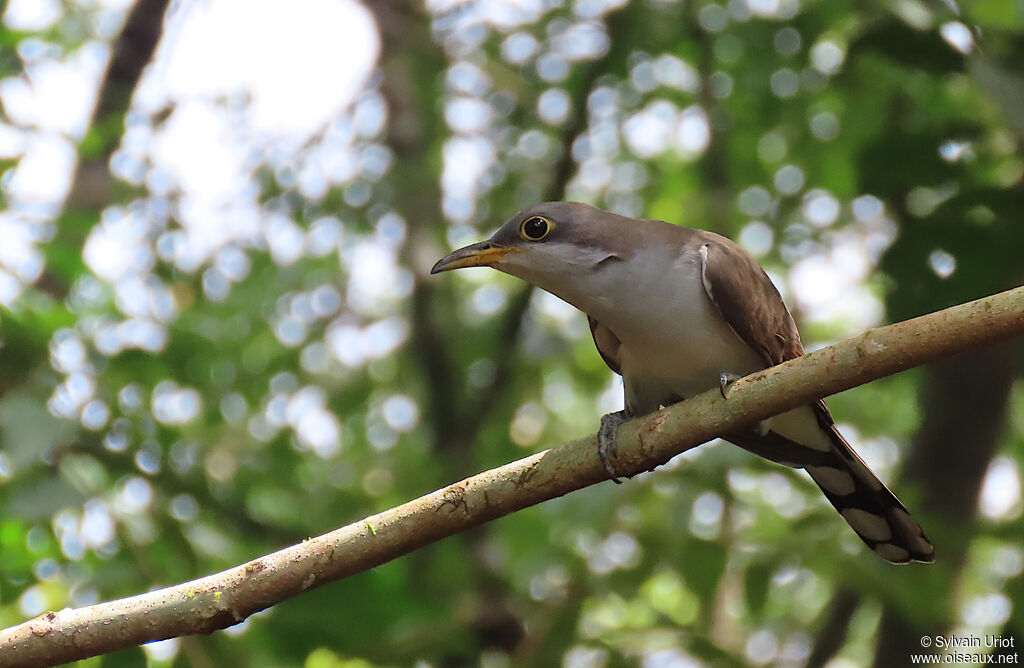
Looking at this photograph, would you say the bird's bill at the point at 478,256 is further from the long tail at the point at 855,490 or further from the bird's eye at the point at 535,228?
the long tail at the point at 855,490

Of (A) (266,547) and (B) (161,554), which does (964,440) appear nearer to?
(A) (266,547)

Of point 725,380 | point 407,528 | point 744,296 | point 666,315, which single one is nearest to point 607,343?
point 666,315

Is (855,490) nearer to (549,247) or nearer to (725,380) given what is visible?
(725,380)

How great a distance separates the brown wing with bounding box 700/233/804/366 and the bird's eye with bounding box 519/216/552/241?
0.61 m

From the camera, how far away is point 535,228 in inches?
156

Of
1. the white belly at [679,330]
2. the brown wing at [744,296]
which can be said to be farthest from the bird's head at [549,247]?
the brown wing at [744,296]

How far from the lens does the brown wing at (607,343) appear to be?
4215 millimetres

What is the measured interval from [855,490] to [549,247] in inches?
65.7

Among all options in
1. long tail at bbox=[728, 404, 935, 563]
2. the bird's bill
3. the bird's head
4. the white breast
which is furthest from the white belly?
the bird's bill

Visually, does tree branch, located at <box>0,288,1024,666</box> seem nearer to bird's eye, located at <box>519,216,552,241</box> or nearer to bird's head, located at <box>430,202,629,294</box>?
bird's head, located at <box>430,202,629,294</box>

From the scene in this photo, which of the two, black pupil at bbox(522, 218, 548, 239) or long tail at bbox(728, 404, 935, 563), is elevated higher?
black pupil at bbox(522, 218, 548, 239)

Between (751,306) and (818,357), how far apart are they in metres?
1.22

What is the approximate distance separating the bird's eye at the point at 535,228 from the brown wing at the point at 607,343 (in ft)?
1.48

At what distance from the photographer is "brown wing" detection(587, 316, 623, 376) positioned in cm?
421
